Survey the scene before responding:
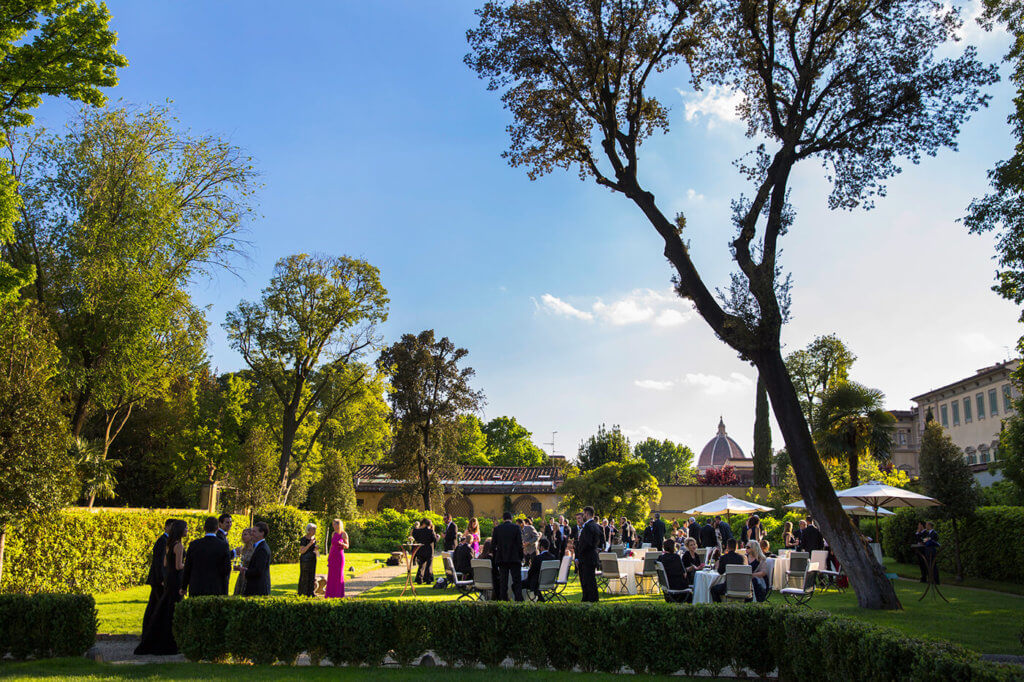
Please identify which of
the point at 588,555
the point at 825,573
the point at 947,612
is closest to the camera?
the point at 947,612

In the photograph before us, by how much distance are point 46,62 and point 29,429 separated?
249 inches

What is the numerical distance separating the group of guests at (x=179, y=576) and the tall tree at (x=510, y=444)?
6919 cm

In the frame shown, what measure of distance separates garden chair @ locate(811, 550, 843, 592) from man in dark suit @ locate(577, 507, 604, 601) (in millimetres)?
5514

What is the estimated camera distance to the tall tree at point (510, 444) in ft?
257

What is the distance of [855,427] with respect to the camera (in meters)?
29.2

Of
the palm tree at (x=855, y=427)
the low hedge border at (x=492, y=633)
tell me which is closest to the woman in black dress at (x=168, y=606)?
the low hedge border at (x=492, y=633)

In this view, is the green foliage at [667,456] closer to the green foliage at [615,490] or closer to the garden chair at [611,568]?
the green foliage at [615,490]

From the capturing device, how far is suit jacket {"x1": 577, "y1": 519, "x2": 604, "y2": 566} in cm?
1282

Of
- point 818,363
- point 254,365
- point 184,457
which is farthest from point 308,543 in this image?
point 818,363

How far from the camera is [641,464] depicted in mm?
30281

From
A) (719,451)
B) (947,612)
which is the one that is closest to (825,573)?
(947,612)

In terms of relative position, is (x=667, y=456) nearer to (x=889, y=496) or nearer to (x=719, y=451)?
(x=719, y=451)

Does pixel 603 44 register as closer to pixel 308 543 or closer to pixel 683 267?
pixel 683 267

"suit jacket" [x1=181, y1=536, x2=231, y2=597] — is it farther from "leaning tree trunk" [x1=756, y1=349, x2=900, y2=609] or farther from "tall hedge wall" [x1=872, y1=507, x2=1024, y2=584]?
"tall hedge wall" [x1=872, y1=507, x2=1024, y2=584]
